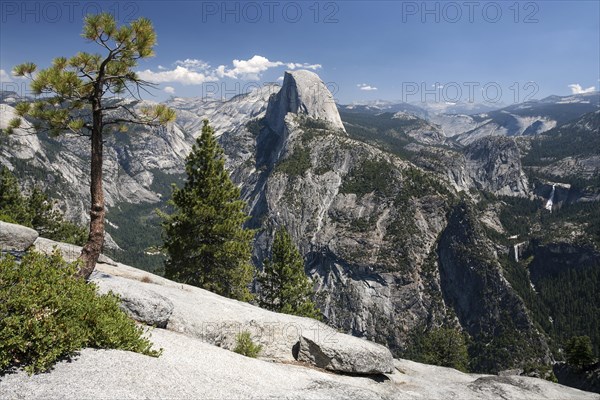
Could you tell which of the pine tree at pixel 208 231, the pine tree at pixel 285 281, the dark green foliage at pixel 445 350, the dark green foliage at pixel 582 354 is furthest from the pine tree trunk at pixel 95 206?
the dark green foliage at pixel 445 350

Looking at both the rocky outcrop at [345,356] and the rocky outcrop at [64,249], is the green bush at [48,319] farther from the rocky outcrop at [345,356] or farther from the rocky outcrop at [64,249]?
the rocky outcrop at [64,249]

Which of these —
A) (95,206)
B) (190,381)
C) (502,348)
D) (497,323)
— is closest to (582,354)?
(190,381)

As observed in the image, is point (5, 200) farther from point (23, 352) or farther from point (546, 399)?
point (546, 399)

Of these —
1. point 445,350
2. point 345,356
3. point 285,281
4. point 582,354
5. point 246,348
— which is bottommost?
point 445,350

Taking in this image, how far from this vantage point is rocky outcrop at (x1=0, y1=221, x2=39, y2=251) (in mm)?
17531

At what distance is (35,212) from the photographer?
5069 cm

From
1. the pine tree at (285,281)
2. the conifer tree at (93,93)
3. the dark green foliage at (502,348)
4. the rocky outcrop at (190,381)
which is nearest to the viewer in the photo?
the rocky outcrop at (190,381)

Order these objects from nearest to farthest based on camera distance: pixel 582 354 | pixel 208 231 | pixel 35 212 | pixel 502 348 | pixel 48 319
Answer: pixel 48 319, pixel 208 231, pixel 582 354, pixel 35 212, pixel 502 348

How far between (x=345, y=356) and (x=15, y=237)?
17.4m

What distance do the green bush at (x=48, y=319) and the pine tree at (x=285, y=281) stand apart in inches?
1244

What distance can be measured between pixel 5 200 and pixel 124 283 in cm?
4107

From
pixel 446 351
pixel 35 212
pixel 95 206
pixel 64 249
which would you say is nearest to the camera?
pixel 95 206

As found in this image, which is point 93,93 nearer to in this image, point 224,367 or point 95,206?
point 95,206

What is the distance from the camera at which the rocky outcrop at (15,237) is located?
17.5 m
